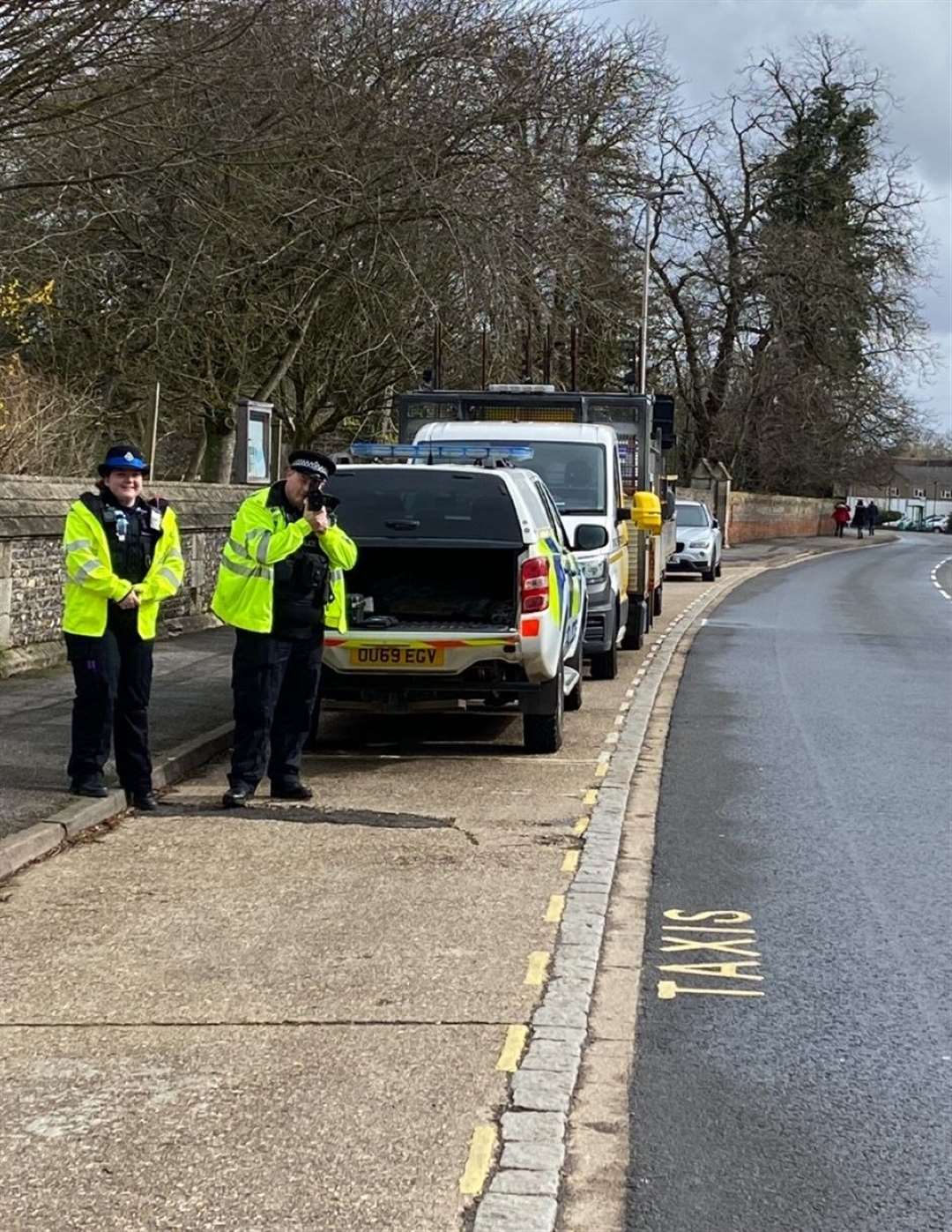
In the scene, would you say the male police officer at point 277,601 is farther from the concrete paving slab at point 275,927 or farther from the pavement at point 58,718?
the pavement at point 58,718

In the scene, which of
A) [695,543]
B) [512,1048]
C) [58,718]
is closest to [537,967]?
[512,1048]

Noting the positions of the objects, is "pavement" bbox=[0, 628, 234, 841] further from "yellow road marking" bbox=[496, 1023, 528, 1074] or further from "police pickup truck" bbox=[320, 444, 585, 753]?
"yellow road marking" bbox=[496, 1023, 528, 1074]

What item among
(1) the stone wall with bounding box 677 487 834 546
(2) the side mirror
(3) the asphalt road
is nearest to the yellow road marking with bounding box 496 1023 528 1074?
(3) the asphalt road

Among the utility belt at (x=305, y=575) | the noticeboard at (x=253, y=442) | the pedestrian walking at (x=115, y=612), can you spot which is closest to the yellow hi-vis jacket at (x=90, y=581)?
the pedestrian walking at (x=115, y=612)

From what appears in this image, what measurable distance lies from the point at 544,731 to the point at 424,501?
177cm

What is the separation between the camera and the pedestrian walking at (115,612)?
321 inches

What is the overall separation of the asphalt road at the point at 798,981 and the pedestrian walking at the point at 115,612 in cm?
289

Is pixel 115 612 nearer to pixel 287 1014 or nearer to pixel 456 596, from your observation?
pixel 456 596

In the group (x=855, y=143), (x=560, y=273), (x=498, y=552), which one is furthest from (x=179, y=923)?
(x=855, y=143)

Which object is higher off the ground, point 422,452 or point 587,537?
point 422,452

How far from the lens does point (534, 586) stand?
995cm

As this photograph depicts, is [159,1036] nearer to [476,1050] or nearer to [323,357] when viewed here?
[476,1050]

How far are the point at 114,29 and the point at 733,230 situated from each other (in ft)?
151

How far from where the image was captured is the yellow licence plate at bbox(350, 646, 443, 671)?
32.4 ft
